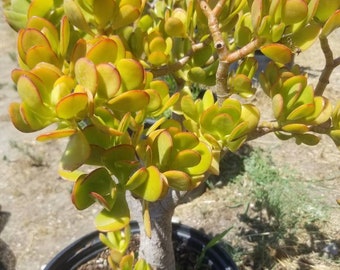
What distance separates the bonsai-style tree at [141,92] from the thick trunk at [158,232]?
24 cm

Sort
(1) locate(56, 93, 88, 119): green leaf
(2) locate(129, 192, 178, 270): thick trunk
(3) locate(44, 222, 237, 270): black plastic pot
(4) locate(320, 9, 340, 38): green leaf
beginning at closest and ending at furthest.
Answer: (1) locate(56, 93, 88, 119): green leaf < (4) locate(320, 9, 340, 38): green leaf < (2) locate(129, 192, 178, 270): thick trunk < (3) locate(44, 222, 237, 270): black plastic pot

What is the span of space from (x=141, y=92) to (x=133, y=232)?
0.82 m

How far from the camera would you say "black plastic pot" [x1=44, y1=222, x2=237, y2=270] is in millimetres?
1044

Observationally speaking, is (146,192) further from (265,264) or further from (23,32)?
(265,264)

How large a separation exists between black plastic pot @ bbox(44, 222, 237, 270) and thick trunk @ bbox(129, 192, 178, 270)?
177 mm

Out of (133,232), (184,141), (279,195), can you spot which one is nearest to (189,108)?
(184,141)

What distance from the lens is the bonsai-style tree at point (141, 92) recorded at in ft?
1.33

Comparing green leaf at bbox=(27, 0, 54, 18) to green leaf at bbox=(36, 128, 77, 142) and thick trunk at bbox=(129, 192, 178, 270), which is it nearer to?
green leaf at bbox=(36, 128, 77, 142)

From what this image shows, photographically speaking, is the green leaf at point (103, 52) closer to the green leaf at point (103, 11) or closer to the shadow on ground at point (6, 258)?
the green leaf at point (103, 11)

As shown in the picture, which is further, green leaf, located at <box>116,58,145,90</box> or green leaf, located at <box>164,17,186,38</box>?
green leaf, located at <box>164,17,186,38</box>

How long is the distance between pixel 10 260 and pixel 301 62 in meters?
2.28

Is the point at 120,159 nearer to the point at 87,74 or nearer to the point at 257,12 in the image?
the point at 87,74

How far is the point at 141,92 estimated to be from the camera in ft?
1.34

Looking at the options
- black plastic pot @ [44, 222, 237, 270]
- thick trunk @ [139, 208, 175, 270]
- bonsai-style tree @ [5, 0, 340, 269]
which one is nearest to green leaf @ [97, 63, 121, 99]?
bonsai-style tree @ [5, 0, 340, 269]
